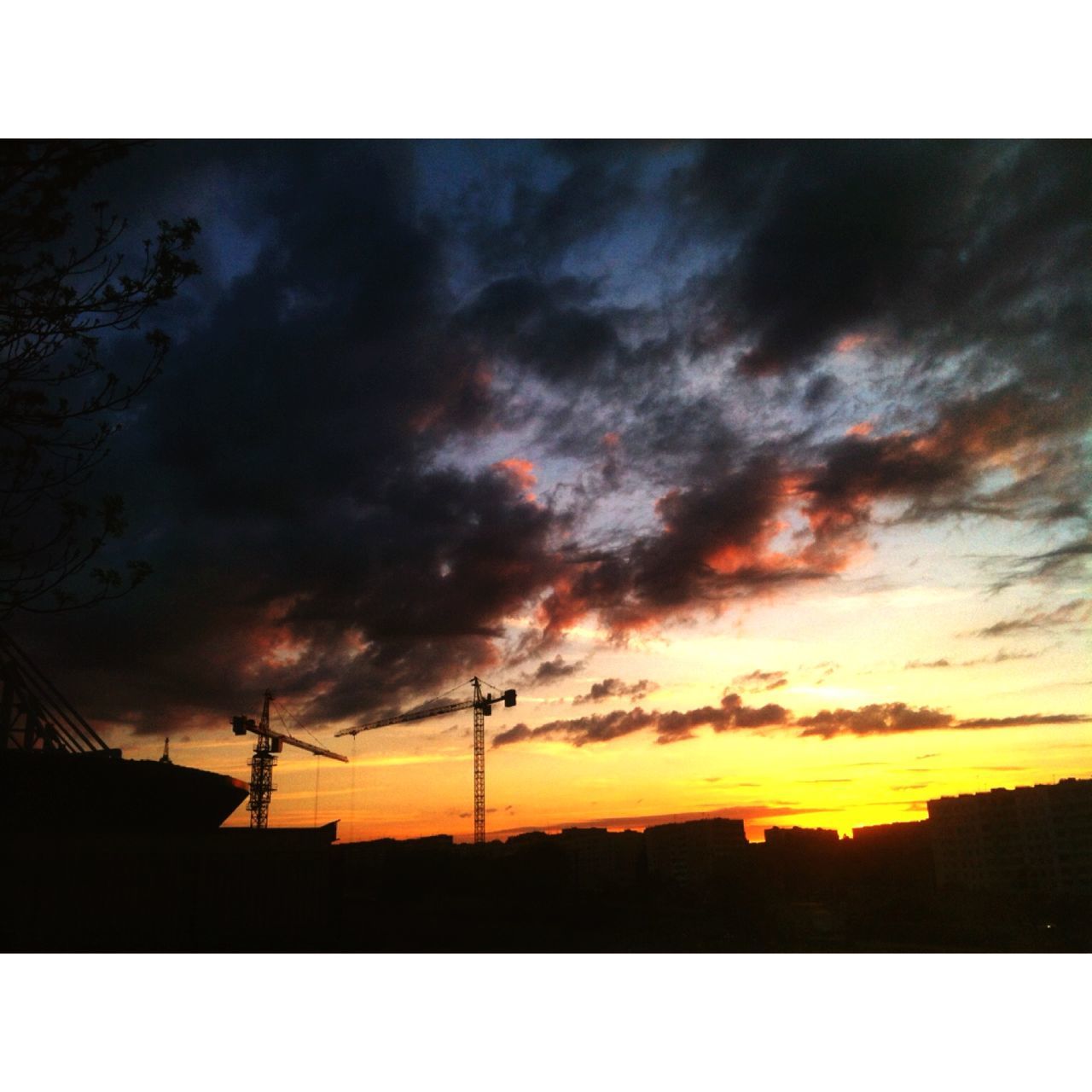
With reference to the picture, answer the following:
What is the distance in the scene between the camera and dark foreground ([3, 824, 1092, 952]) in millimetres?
13727

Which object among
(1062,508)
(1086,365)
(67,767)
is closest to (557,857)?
(67,767)

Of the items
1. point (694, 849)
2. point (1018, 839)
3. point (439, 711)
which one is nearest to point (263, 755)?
point (439, 711)

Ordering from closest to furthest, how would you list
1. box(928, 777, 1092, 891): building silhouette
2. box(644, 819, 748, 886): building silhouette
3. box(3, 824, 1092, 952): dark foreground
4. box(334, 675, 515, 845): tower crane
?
box(3, 824, 1092, 952): dark foreground → box(928, 777, 1092, 891): building silhouette → box(644, 819, 748, 886): building silhouette → box(334, 675, 515, 845): tower crane

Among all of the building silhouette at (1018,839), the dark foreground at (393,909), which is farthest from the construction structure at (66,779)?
the building silhouette at (1018,839)

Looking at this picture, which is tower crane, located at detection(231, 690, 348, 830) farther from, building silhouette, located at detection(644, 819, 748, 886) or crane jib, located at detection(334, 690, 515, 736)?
building silhouette, located at detection(644, 819, 748, 886)

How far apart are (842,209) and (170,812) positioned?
59.0 feet

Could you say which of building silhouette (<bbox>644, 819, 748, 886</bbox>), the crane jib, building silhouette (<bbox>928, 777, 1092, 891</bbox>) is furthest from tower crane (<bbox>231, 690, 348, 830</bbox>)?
building silhouette (<bbox>928, 777, 1092, 891</bbox>)

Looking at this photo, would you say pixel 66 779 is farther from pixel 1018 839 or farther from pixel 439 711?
pixel 439 711

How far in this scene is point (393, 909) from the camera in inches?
722

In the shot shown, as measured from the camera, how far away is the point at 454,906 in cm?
1805

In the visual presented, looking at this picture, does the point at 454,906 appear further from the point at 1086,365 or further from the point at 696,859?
the point at 696,859

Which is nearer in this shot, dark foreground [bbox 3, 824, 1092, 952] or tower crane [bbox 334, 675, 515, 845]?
dark foreground [bbox 3, 824, 1092, 952]

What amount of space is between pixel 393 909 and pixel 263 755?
227 feet

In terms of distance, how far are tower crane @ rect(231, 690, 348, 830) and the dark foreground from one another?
58.1 m
